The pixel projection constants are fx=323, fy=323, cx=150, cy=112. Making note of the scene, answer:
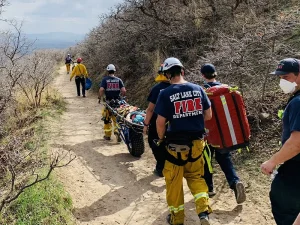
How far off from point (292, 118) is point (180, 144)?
1566mm

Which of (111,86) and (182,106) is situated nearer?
(182,106)

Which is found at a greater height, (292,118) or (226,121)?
(292,118)

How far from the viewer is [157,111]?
13.0 ft

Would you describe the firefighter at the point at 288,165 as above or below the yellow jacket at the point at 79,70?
below

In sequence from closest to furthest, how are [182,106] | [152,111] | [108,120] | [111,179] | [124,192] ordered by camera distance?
[182,106], [152,111], [124,192], [111,179], [108,120]

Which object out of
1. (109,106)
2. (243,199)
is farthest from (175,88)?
(109,106)

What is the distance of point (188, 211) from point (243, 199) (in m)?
0.81

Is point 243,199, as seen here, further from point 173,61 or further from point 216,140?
point 173,61

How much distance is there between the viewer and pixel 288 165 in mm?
2830

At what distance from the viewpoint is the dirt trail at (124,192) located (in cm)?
460

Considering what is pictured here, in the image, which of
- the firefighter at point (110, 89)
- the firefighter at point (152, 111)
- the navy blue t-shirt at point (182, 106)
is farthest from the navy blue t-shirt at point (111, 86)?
the navy blue t-shirt at point (182, 106)

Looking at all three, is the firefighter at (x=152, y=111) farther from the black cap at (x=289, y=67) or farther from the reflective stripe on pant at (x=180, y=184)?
the black cap at (x=289, y=67)

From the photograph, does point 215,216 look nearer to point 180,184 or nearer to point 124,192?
point 180,184

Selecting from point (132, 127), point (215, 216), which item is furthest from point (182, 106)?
point (132, 127)
